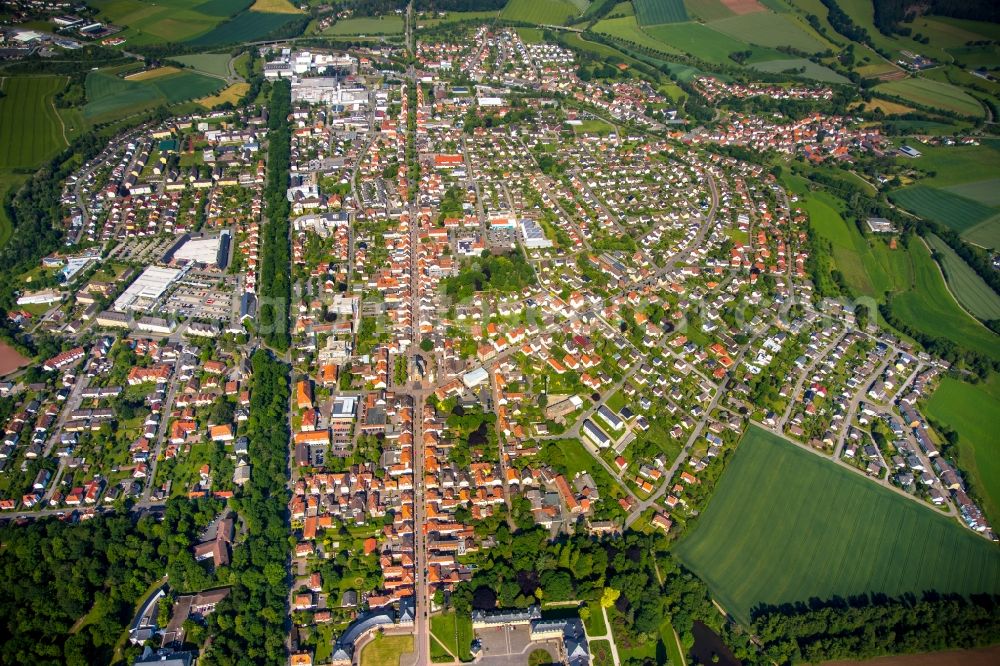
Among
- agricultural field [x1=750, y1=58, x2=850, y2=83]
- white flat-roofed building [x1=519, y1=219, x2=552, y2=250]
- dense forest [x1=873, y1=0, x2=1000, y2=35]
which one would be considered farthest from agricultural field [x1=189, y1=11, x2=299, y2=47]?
dense forest [x1=873, y1=0, x2=1000, y2=35]

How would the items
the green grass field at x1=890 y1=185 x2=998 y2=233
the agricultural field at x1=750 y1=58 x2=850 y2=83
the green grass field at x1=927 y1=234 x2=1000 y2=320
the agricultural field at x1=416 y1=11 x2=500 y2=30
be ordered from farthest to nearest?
1. the agricultural field at x1=416 y1=11 x2=500 y2=30
2. the agricultural field at x1=750 y1=58 x2=850 y2=83
3. the green grass field at x1=890 y1=185 x2=998 y2=233
4. the green grass field at x1=927 y1=234 x2=1000 y2=320

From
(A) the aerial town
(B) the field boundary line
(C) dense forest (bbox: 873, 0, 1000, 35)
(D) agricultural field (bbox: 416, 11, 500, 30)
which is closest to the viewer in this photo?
(A) the aerial town

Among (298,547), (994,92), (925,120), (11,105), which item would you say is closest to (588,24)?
(925,120)

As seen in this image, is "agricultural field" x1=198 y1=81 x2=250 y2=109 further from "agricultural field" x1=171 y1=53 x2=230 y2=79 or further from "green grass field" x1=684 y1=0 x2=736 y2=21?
"green grass field" x1=684 y1=0 x2=736 y2=21

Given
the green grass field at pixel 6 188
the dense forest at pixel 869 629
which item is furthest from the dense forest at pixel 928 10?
the green grass field at pixel 6 188

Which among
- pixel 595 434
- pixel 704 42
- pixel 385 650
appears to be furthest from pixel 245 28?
pixel 385 650
